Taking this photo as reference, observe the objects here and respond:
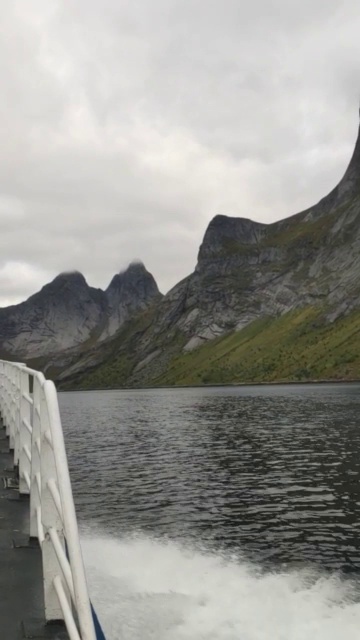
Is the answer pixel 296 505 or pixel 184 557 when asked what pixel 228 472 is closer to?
pixel 296 505

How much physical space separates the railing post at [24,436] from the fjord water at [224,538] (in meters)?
6.26

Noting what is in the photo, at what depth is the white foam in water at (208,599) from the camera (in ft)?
48.6

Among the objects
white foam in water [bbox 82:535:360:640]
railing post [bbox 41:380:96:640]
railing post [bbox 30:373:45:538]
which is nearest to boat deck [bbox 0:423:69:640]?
railing post [bbox 30:373:45:538]

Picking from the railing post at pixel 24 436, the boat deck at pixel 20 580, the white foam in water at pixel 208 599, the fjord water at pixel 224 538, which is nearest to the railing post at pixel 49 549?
the boat deck at pixel 20 580

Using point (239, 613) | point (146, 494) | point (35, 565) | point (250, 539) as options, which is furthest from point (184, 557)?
point (35, 565)

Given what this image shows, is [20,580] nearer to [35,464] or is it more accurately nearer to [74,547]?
[35,464]

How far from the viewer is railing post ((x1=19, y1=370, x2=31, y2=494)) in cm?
974

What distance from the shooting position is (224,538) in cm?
2512

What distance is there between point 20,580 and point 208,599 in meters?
12.5

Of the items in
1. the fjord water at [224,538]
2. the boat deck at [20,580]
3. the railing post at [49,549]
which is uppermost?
the railing post at [49,549]

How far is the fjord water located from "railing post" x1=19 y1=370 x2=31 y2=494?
20.5ft

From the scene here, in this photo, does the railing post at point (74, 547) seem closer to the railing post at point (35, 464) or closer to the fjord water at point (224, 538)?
the railing post at point (35, 464)

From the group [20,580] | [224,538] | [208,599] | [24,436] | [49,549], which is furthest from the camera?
[224,538]

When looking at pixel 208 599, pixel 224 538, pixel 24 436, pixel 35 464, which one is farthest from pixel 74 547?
pixel 224 538
